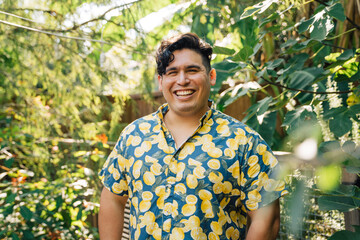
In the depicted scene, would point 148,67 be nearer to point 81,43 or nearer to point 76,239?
point 81,43

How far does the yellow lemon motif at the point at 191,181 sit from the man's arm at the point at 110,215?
34 cm

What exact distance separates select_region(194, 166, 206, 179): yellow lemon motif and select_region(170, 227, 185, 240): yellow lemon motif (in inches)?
7.4

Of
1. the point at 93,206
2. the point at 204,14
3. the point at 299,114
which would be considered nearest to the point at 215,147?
the point at 299,114

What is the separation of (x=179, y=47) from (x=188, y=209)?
581 millimetres

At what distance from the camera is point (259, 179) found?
48.1 inches

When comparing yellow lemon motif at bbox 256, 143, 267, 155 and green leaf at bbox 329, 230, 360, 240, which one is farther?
yellow lemon motif at bbox 256, 143, 267, 155

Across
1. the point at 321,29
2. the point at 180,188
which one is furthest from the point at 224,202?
the point at 321,29

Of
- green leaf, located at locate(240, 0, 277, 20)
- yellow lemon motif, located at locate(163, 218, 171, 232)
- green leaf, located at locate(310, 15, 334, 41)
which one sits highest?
green leaf, located at locate(240, 0, 277, 20)

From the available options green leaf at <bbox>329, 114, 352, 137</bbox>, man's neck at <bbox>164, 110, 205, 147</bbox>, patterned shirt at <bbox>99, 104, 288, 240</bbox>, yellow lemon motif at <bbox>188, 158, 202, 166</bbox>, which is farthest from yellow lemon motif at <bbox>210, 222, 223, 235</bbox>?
green leaf at <bbox>329, 114, 352, 137</bbox>

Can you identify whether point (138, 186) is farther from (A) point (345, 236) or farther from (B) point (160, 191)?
(A) point (345, 236)

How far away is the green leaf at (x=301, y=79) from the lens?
5.31 ft

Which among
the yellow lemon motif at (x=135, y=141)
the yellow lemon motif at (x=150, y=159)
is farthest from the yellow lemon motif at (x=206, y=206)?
the yellow lemon motif at (x=135, y=141)

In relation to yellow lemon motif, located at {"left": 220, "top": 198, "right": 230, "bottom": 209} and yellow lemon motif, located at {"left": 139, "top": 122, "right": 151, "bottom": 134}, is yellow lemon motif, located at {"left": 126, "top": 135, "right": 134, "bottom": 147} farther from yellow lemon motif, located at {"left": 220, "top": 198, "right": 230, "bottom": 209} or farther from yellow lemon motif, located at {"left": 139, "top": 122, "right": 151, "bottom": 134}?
yellow lemon motif, located at {"left": 220, "top": 198, "right": 230, "bottom": 209}

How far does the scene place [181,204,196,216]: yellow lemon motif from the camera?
1229 mm
